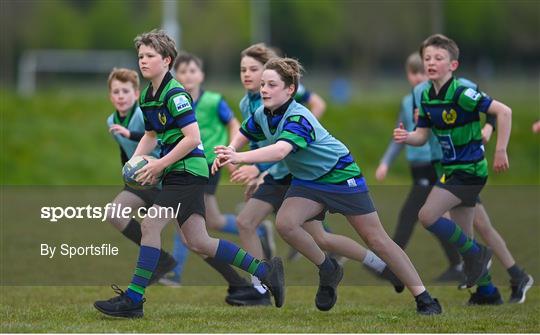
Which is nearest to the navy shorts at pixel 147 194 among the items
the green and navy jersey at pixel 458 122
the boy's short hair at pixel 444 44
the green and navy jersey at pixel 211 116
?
the green and navy jersey at pixel 211 116

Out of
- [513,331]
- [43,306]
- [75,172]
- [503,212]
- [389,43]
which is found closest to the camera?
[513,331]

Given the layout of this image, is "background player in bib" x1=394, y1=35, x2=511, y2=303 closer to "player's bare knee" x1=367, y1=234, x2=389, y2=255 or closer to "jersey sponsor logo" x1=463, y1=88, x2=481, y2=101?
"jersey sponsor logo" x1=463, y1=88, x2=481, y2=101

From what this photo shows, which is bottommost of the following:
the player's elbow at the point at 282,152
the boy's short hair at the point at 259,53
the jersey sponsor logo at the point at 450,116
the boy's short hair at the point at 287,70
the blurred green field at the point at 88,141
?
the blurred green field at the point at 88,141

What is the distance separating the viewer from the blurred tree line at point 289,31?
112 ft

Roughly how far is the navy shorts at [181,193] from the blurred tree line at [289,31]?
25.4 m

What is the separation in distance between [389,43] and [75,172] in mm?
19368

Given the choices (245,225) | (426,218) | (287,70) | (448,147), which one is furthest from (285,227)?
(448,147)

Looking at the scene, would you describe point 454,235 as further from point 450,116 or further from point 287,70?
point 287,70

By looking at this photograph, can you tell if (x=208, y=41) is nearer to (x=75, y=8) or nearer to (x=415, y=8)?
(x=75, y=8)

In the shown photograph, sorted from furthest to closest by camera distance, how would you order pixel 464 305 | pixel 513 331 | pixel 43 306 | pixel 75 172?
pixel 75 172 < pixel 464 305 < pixel 43 306 < pixel 513 331

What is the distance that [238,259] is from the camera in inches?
266

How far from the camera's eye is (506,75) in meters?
38.7

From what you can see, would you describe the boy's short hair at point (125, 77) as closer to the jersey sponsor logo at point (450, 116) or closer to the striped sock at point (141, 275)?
the striped sock at point (141, 275)

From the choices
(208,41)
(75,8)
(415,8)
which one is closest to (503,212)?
(415,8)
